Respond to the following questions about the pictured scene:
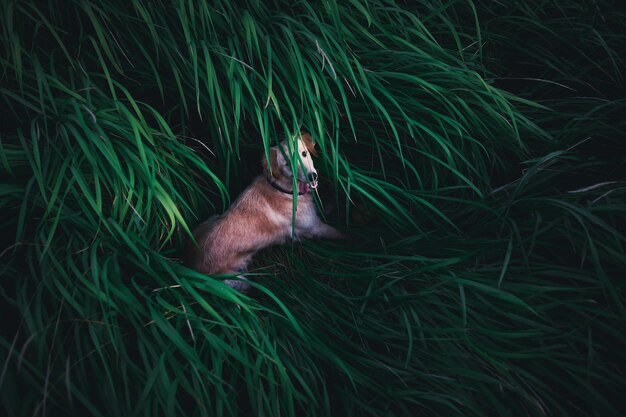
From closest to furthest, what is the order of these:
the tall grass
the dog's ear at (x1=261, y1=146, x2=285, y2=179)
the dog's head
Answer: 1. the tall grass
2. the dog's head
3. the dog's ear at (x1=261, y1=146, x2=285, y2=179)

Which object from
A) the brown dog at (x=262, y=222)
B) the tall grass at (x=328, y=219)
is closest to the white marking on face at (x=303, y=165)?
the brown dog at (x=262, y=222)

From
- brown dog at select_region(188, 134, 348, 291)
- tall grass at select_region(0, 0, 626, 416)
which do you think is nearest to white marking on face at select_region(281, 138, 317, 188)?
brown dog at select_region(188, 134, 348, 291)

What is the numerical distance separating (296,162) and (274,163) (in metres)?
0.21

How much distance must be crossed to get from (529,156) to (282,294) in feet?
4.44

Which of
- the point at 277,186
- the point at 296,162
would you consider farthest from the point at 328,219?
the point at 296,162

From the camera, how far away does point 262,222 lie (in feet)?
5.71

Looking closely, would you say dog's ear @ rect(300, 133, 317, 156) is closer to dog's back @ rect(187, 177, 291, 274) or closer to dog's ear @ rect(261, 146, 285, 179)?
dog's ear @ rect(261, 146, 285, 179)

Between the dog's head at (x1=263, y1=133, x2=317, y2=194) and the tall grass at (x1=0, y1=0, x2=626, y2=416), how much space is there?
0.11 meters

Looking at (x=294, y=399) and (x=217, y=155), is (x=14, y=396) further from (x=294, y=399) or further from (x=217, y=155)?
(x=217, y=155)

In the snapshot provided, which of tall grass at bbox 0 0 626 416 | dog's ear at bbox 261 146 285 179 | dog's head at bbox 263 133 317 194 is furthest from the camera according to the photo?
dog's ear at bbox 261 146 285 179

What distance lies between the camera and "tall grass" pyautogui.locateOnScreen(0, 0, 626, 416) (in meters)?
1.13

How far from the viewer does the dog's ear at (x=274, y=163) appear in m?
1.67

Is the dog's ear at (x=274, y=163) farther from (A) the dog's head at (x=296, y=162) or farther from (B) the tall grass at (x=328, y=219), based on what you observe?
(B) the tall grass at (x=328, y=219)

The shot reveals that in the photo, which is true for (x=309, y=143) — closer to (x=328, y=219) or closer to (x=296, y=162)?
(x=296, y=162)
